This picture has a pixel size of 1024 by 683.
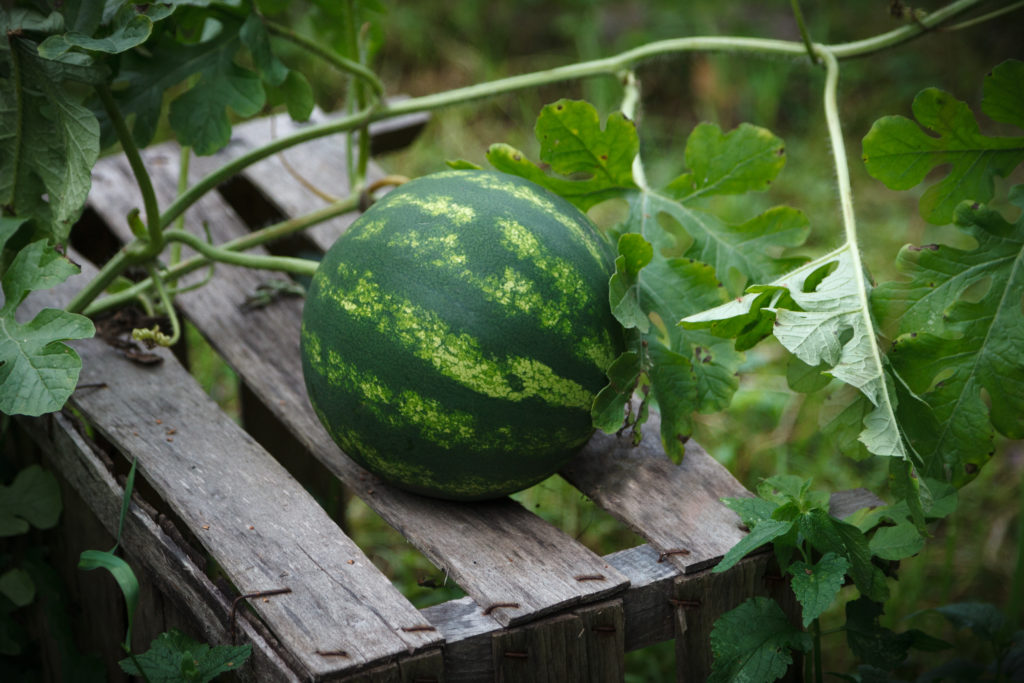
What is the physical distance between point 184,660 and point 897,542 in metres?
1.17

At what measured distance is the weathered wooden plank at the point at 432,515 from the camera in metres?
1.52

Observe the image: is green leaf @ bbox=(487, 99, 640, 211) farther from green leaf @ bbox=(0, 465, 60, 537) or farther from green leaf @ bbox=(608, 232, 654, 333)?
green leaf @ bbox=(0, 465, 60, 537)

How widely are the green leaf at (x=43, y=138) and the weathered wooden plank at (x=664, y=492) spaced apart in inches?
42.6

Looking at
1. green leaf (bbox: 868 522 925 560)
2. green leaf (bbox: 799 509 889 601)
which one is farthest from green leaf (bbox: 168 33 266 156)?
green leaf (bbox: 868 522 925 560)

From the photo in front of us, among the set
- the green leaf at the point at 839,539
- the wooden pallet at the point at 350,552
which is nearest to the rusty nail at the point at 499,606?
the wooden pallet at the point at 350,552

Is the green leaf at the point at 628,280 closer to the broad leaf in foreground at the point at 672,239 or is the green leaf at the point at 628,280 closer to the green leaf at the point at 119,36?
the broad leaf in foreground at the point at 672,239

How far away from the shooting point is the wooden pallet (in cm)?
143

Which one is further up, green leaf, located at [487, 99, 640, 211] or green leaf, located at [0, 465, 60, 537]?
green leaf, located at [487, 99, 640, 211]

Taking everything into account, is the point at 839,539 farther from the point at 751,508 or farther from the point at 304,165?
the point at 304,165

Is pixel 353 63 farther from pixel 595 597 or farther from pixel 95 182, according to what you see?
pixel 595 597

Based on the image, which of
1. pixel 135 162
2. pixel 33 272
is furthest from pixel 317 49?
pixel 33 272

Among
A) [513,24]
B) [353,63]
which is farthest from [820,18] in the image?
[353,63]

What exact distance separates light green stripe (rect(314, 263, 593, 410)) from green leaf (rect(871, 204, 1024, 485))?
615 mm

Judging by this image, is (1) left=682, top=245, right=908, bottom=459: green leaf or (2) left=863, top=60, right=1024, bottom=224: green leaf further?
(2) left=863, top=60, right=1024, bottom=224: green leaf
